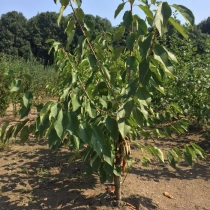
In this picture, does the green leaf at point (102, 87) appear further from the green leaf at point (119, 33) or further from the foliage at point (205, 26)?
the foliage at point (205, 26)

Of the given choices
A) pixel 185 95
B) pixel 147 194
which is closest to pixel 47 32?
pixel 185 95

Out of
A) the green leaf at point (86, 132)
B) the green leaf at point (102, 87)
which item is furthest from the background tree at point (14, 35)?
the green leaf at point (86, 132)

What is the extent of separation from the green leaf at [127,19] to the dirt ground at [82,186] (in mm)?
1562

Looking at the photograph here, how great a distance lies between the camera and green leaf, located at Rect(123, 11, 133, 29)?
138 cm

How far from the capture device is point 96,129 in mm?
1398

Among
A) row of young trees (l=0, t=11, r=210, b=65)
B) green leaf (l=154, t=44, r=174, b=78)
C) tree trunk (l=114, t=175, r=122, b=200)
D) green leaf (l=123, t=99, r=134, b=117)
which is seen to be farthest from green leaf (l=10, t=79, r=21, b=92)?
row of young trees (l=0, t=11, r=210, b=65)

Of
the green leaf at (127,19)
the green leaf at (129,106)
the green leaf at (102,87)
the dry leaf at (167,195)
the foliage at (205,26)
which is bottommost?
the dry leaf at (167,195)

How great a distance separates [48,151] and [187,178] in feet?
6.10

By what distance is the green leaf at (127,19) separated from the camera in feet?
4.54

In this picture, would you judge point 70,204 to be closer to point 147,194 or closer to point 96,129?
point 147,194

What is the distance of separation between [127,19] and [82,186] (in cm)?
186

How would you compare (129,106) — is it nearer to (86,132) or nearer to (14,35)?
(86,132)

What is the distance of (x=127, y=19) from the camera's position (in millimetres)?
1391

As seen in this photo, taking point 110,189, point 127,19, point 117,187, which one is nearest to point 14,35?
point 110,189
